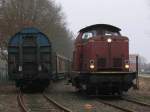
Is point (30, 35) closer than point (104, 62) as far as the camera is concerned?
No

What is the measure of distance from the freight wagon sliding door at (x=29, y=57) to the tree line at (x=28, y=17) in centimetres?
1744

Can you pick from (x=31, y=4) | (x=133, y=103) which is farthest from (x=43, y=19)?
(x=133, y=103)

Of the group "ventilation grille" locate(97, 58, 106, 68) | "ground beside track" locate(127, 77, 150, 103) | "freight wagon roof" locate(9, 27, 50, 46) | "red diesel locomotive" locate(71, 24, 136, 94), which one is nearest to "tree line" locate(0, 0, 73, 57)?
"freight wagon roof" locate(9, 27, 50, 46)

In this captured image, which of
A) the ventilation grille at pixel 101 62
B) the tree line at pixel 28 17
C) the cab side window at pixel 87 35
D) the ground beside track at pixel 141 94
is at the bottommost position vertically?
the ground beside track at pixel 141 94

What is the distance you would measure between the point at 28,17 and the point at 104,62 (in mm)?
33020

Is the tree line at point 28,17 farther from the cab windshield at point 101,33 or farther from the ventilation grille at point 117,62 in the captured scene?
the ventilation grille at point 117,62

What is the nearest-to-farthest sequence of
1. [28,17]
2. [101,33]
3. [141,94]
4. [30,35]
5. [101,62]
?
1. [101,62]
2. [101,33]
3. [141,94]
4. [30,35]
5. [28,17]

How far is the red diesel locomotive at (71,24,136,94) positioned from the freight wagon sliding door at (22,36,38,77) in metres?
3.94

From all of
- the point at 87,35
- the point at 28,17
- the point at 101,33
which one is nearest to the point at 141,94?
the point at 101,33

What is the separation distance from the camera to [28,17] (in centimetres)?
5512

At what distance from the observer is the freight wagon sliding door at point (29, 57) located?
27500 millimetres

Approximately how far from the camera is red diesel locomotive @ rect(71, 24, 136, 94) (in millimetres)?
22062

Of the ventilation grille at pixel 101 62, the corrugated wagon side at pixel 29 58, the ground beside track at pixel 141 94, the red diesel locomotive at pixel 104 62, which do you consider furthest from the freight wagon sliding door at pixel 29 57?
the ground beside track at pixel 141 94

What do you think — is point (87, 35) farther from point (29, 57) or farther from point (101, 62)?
point (29, 57)
